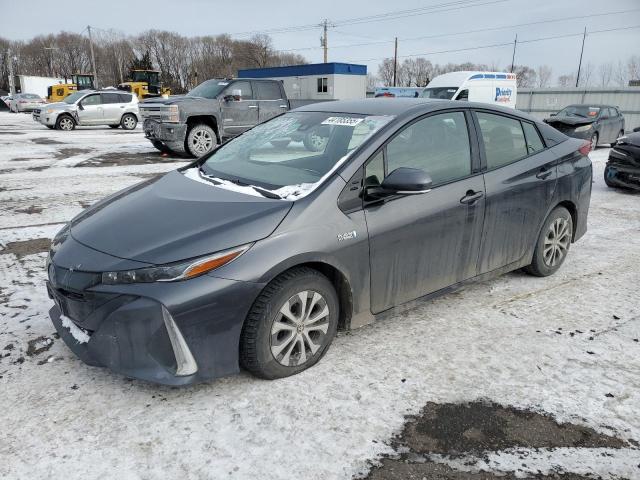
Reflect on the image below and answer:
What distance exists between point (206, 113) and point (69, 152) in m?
4.09

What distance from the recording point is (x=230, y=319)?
101 inches

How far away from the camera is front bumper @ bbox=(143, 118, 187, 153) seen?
11.5 m

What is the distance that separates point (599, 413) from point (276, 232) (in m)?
1.95

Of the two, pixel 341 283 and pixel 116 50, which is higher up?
pixel 116 50

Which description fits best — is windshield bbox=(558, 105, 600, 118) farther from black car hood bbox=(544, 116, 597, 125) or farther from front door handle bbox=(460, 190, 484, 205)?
front door handle bbox=(460, 190, 484, 205)

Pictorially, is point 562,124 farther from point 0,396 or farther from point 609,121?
point 0,396

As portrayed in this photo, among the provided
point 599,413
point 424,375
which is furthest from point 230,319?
point 599,413

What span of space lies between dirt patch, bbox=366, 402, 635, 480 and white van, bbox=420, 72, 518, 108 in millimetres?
17520

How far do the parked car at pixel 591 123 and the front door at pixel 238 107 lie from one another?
9.06m

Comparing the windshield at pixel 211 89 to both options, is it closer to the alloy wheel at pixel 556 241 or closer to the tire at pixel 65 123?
the alloy wheel at pixel 556 241

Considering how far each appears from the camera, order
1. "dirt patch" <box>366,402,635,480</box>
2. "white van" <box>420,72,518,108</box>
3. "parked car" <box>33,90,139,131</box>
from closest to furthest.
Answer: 1. "dirt patch" <box>366,402,635,480</box>
2. "white van" <box>420,72,518,108</box>
3. "parked car" <box>33,90,139,131</box>

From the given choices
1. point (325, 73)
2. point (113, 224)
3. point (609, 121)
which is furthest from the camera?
point (325, 73)

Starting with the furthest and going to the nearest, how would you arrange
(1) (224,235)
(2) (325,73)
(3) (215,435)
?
(2) (325,73), (1) (224,235), (3) (215,435)

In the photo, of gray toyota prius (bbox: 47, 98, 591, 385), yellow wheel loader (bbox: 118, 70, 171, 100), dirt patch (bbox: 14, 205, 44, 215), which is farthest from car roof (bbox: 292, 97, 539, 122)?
yellow wheel loader (bbox: 118, 70, 171, 100)
